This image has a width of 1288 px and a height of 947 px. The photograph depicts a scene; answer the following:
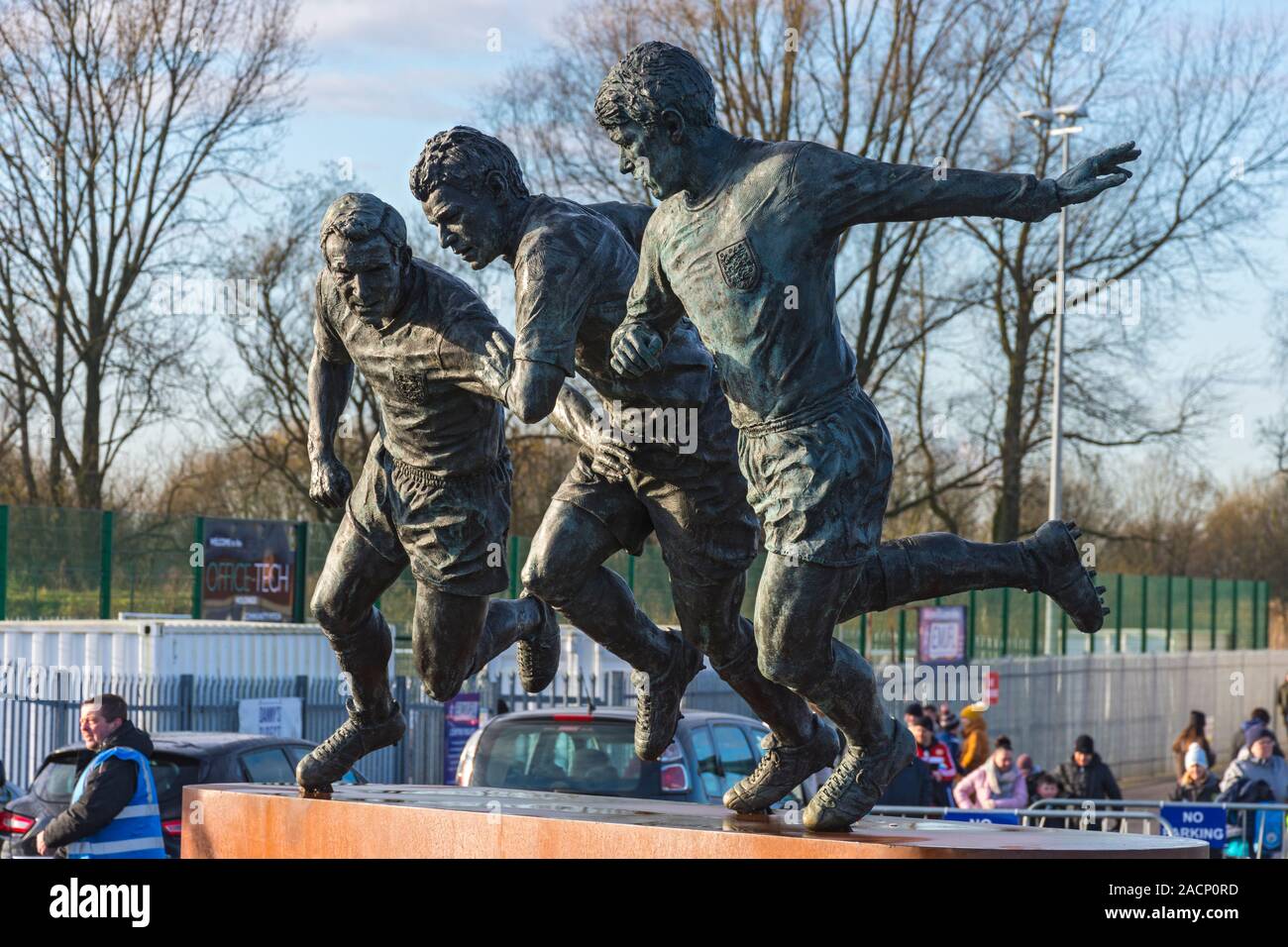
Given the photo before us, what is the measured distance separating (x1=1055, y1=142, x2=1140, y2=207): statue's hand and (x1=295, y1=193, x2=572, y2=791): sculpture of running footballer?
2.05 m

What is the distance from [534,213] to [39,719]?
1334 cm

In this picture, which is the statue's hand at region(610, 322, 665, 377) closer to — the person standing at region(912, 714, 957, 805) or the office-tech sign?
the person standing at region(912, 714, 957, 805)

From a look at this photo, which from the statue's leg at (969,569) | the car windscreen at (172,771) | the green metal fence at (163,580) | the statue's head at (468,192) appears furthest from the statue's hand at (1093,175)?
the green metal fence at (163,580)

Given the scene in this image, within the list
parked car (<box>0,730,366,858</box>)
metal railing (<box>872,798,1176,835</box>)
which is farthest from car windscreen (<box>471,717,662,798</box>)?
metal railing (<box>872,798,1176,835</box>)

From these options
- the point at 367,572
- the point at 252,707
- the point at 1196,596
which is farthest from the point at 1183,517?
the point at 367,572

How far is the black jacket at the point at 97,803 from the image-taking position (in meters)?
10.4

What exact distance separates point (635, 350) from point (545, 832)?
1905 mm

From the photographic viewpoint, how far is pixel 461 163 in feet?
21.9

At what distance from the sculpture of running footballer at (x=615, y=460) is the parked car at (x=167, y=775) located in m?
6.59

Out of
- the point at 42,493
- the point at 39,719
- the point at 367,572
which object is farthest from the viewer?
the point at 42,493

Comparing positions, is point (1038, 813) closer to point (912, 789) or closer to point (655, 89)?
point (912, 789)

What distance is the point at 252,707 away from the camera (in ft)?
61.9

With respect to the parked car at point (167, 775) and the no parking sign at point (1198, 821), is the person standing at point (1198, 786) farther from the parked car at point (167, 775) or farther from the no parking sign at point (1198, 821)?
the parked car at point (167, 775)
